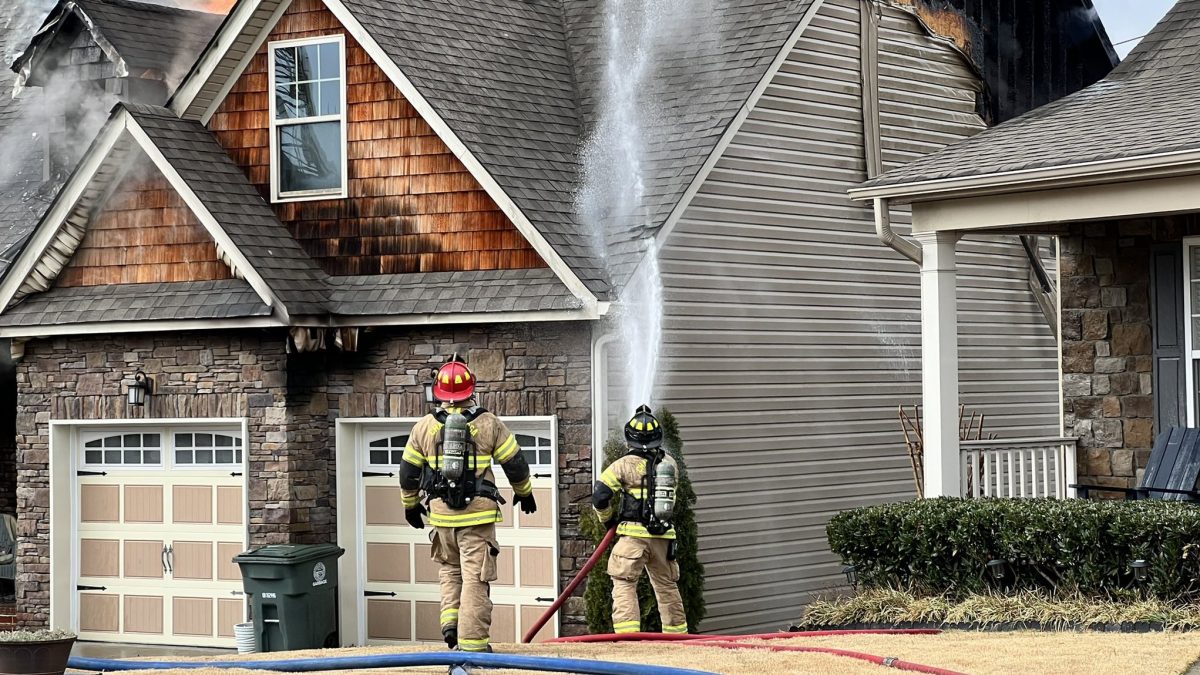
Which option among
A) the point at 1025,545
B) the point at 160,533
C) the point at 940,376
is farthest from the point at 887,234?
the point at 160,533

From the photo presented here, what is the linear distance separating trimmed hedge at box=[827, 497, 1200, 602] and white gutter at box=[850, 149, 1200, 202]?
224 centimetres

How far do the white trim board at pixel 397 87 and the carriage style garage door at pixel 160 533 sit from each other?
3072 mm

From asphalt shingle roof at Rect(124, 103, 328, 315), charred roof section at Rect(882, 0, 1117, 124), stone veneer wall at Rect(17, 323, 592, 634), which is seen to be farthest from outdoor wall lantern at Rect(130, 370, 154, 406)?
charred roof section at Rect(882, 0, 1117, 124)

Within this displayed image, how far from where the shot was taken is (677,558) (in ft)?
47.8

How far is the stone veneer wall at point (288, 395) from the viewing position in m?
15.1

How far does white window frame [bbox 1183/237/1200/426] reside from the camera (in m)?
14.5

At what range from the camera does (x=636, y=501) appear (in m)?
12.4

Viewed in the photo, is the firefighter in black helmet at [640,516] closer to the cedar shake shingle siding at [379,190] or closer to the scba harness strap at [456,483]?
the scba harness strap at [456,483]

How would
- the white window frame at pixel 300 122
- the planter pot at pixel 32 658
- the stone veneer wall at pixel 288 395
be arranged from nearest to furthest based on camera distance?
the planter pot at pixel 32 658 < the stone veneer wall at pixel 288 395 < the white window frame at pixel 300 122

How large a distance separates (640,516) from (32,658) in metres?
4.09

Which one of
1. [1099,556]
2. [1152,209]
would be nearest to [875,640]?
[1099,556]

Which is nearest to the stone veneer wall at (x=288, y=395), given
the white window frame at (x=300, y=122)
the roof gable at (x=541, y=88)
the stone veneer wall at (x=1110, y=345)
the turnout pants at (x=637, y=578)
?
the roof gable at (x=541, y=88)

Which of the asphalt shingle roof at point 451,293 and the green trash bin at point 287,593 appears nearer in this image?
the asphalt shingle roof at point 451,293

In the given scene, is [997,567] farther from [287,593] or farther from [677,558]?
[287,593]
